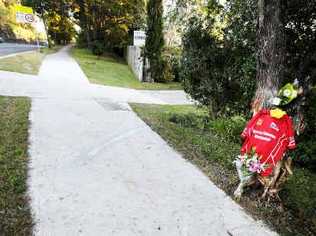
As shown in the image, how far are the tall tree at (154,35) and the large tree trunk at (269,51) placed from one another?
11.7m

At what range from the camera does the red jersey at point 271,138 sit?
135 inches

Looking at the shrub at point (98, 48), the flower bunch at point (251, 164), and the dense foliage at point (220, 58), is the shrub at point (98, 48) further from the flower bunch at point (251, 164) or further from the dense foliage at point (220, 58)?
the flower bunch at point (251, 164)

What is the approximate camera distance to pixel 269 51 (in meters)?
4.14

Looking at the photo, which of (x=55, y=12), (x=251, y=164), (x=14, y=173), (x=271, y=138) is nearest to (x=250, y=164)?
(x=251, y=164)

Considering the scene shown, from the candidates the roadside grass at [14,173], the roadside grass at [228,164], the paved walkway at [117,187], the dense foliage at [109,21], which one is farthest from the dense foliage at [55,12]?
the paved walkway at [117,187]

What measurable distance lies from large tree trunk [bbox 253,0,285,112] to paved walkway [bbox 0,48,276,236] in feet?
4.85

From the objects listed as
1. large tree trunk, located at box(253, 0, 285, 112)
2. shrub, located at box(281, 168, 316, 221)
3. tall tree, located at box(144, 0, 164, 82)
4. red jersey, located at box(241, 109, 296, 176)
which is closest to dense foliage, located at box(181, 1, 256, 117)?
large tree trunk, located at box(253, 0, 285, 112)

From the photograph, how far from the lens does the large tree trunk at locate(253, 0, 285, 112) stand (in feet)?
13.2

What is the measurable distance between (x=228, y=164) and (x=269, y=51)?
5.89 feet

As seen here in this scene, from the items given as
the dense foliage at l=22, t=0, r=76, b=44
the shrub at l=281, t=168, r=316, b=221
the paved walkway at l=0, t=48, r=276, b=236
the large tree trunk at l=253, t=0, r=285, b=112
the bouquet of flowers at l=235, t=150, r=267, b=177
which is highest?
the dense foliage at l=22, t=0, r=76, b=44

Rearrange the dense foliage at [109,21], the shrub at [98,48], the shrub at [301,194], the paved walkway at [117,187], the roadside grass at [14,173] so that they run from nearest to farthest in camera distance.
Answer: the roadside grass at [14,173] < the paved walkway at [117,187] < the shrub at [301,194] < the dense foliage at [109,21] < the shrub at [98,48]

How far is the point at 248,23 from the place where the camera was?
6199 millimetres

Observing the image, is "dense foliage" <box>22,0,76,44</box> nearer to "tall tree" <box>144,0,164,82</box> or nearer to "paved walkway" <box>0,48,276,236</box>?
"tall tree" <box>144,0,164,82</box>

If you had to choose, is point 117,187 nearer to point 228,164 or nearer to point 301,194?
point 228,164
